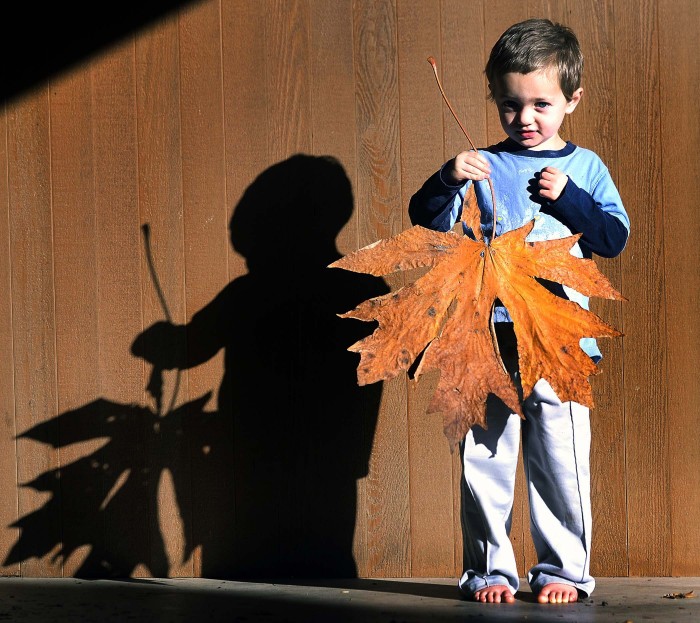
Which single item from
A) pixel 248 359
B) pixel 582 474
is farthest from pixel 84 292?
pixel 582 474

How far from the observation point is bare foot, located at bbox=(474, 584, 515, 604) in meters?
2.68

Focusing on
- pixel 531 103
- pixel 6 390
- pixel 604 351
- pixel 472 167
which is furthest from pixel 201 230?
pixel 604 351

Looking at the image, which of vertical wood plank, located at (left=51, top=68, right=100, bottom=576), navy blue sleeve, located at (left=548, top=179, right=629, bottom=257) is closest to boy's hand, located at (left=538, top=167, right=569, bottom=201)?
navy blue sleeve, located at (left=548, top=179, right=629, bottom=257)

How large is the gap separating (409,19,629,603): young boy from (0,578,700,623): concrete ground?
0.12 m

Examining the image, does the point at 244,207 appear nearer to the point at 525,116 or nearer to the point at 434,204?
the point at 434,204

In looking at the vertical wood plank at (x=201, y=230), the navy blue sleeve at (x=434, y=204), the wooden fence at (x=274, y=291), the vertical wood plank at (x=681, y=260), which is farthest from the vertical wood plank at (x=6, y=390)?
the vertical wood plank at (x=681, y=260)

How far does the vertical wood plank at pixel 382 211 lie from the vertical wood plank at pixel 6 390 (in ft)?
3.60

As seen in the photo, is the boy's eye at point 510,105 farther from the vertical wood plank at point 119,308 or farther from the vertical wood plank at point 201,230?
the vertical wood plank at point 119,308

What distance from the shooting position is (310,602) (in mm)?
2809

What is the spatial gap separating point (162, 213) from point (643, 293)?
58.7 inches

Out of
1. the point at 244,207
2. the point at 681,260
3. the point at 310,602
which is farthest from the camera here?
the point at 244,207

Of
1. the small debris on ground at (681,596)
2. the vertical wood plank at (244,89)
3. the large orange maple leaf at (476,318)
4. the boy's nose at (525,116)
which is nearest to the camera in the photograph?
the large orange maple leaf at (476,318)

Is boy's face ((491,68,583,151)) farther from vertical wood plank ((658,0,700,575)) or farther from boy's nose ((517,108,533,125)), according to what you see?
vertical wood plank ((658,0,700,575))

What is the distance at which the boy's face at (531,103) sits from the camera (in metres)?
2.56
